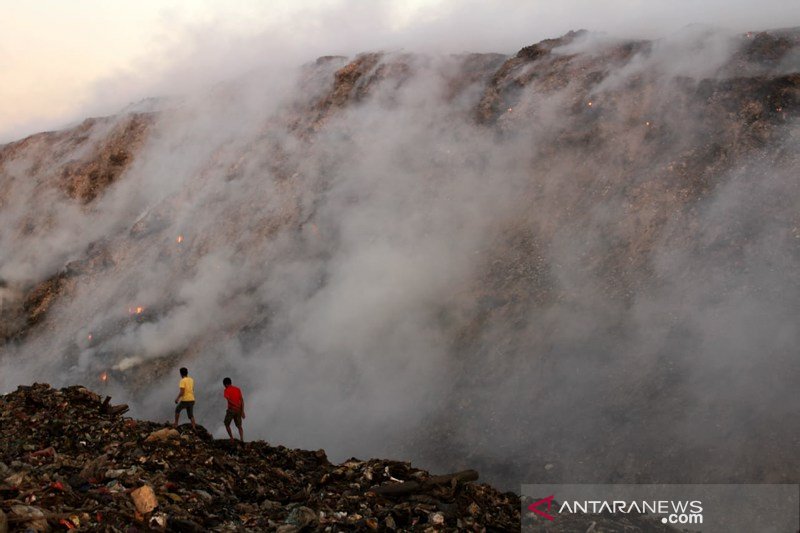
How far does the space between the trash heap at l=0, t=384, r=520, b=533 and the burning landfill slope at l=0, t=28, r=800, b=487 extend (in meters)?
2.77

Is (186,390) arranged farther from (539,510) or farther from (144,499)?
(539,510)

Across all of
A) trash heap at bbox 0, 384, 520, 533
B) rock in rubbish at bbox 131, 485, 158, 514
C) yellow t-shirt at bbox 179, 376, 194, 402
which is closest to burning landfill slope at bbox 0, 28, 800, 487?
trash heap at bbox 0, 384, 520, 533

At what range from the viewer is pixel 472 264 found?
1535cm

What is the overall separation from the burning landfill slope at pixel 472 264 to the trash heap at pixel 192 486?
2.77 m

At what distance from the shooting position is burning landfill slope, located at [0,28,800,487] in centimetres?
1072

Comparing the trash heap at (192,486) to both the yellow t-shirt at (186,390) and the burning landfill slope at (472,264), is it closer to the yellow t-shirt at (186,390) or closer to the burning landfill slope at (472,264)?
the yellow t-shirt at (186,390)

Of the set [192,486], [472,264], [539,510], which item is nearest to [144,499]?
[192,486]

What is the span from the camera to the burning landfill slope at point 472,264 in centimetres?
1072

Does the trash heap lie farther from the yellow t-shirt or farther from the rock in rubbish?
the yellow t-shirt

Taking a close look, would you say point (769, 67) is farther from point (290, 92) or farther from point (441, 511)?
point (290, 92)

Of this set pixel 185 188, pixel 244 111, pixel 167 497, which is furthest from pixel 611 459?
pixel 244 111

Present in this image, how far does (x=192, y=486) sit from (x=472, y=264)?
917 cm

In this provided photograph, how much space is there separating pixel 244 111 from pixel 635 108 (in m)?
15.0

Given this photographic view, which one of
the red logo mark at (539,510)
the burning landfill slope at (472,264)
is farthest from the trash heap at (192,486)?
the burning landfill slope at (472,264)
